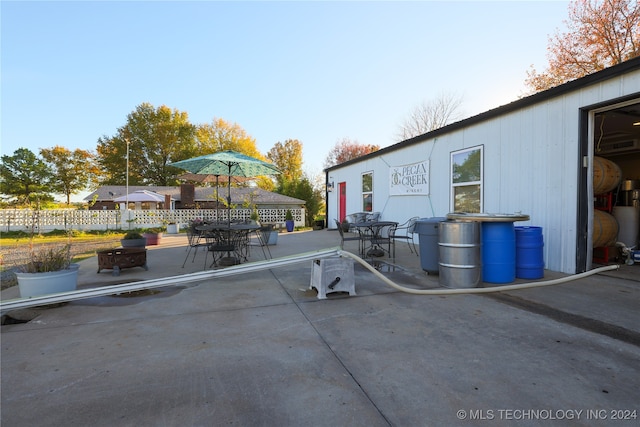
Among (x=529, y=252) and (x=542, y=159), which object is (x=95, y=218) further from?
(x=542, y=159)

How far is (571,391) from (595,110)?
4998 millimetres

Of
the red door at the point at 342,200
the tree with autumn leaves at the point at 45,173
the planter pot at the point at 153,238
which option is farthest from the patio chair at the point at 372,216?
the tree with autumn leaves at the point at 45,173

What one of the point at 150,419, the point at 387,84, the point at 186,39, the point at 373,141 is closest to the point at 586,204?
the point at 150,419

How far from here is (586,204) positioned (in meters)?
Result: 5.03

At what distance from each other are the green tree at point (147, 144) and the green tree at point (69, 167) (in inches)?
141

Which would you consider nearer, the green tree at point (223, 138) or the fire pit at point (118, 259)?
the fire pit at point (118, 259)

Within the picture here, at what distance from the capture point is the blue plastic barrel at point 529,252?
478 centimetres

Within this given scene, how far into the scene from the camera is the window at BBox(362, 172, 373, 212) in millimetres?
12086

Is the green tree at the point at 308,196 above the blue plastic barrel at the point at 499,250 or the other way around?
above

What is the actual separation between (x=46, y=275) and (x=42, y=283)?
10 cm

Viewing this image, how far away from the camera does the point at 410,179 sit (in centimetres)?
966

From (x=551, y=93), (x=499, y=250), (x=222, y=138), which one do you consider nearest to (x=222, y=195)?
(x=222, y=138)

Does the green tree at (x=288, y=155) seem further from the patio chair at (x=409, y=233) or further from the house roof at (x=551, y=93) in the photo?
the house roof at (x=551, y=93)

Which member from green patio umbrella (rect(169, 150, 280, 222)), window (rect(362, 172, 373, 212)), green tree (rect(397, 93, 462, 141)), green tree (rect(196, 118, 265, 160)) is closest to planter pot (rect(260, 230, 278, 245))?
green patio umbrella (rect(169, 150, 280, 222))
